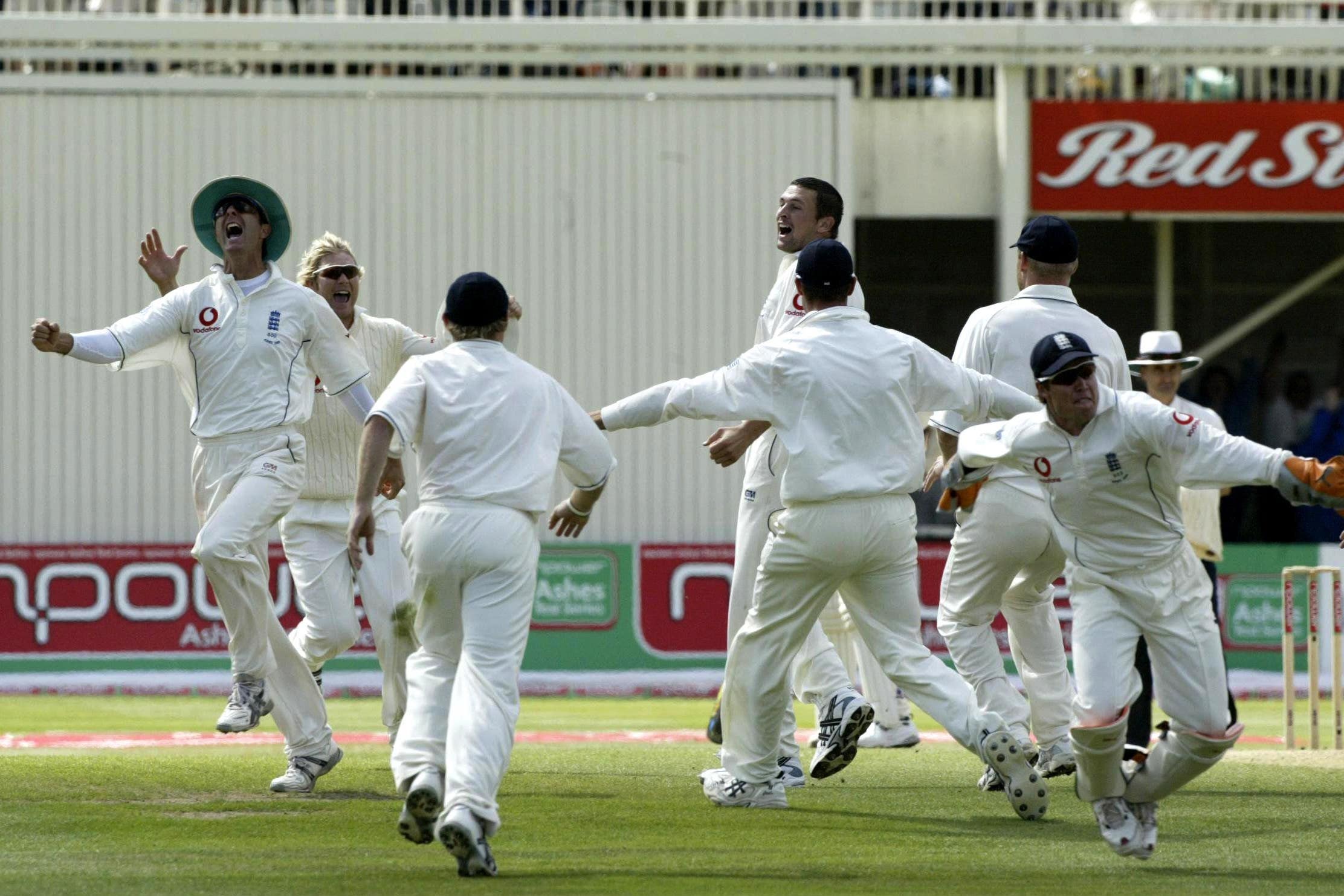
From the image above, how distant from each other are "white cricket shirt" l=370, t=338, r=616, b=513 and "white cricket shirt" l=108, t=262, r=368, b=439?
6.17 feet

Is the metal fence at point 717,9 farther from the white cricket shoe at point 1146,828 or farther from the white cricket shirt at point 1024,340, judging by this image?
the white cricket shoe at point 1146,828

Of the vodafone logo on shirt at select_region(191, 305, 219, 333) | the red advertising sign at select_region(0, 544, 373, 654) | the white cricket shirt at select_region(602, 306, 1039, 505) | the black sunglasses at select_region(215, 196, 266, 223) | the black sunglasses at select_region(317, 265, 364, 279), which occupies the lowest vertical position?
the red advertising sign at select_region(0, 544, 373, 654)

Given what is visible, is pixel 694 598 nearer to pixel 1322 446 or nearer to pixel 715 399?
pixel 1322 446

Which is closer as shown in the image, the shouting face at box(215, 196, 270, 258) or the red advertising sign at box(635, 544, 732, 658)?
the shouting face at box(215, 196, 270, 258)

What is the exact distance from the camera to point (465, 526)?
682 cm

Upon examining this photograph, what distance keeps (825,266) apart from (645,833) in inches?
91.8

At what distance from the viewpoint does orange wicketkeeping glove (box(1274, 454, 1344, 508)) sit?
6.45 m

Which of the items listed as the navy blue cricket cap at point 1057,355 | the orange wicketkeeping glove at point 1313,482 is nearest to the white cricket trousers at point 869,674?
the navy blue cricket cap at point 1057,355

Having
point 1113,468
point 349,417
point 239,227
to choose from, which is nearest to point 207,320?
point 239,227

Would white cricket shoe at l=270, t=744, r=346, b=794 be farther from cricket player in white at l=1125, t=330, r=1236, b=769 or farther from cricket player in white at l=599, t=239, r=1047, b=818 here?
cricket player in white at l=1125, t=330, r=1236, b=769

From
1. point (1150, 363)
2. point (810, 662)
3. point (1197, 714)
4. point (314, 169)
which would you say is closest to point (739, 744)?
point (810, 662)

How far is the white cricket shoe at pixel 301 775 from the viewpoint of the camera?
891cm

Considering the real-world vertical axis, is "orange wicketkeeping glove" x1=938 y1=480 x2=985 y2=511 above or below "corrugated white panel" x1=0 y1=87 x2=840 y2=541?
below

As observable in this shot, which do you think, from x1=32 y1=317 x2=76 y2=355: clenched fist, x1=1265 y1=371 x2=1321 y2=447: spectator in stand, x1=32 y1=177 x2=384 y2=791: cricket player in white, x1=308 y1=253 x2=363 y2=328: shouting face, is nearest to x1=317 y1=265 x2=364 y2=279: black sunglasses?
x1=308 y1=253 x2=363 y2=328: shouting face
